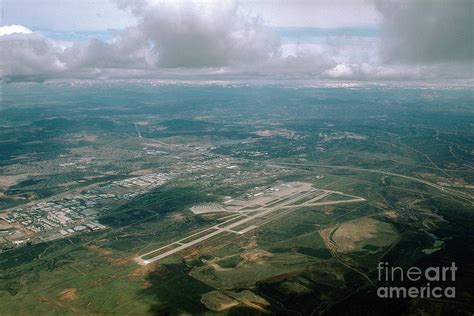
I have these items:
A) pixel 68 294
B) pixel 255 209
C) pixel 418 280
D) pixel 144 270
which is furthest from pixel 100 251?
pixel 418 280

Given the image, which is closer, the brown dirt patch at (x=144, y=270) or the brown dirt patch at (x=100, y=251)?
the brown dirt patch at (x=144, y=270)

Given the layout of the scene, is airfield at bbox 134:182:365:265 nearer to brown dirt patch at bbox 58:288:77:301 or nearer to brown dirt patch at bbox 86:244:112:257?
brown dirt patch at bbox 86:244:112:257

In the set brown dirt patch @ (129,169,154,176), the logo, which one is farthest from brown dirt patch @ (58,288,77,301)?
brown dirt patch @ (129,169,154,176)

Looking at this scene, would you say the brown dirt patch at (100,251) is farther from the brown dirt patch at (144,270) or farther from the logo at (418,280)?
the logo at (418,280)

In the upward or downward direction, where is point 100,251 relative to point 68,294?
upward

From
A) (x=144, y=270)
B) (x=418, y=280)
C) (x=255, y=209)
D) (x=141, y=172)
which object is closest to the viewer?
(x=418, y=280)

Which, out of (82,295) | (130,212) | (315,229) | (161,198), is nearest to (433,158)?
(315,229)

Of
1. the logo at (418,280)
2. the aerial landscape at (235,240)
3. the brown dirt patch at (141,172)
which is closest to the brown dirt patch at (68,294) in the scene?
the aerial landscape at (235,240)

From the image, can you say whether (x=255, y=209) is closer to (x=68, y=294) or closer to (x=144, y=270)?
(x=144, y=270)
